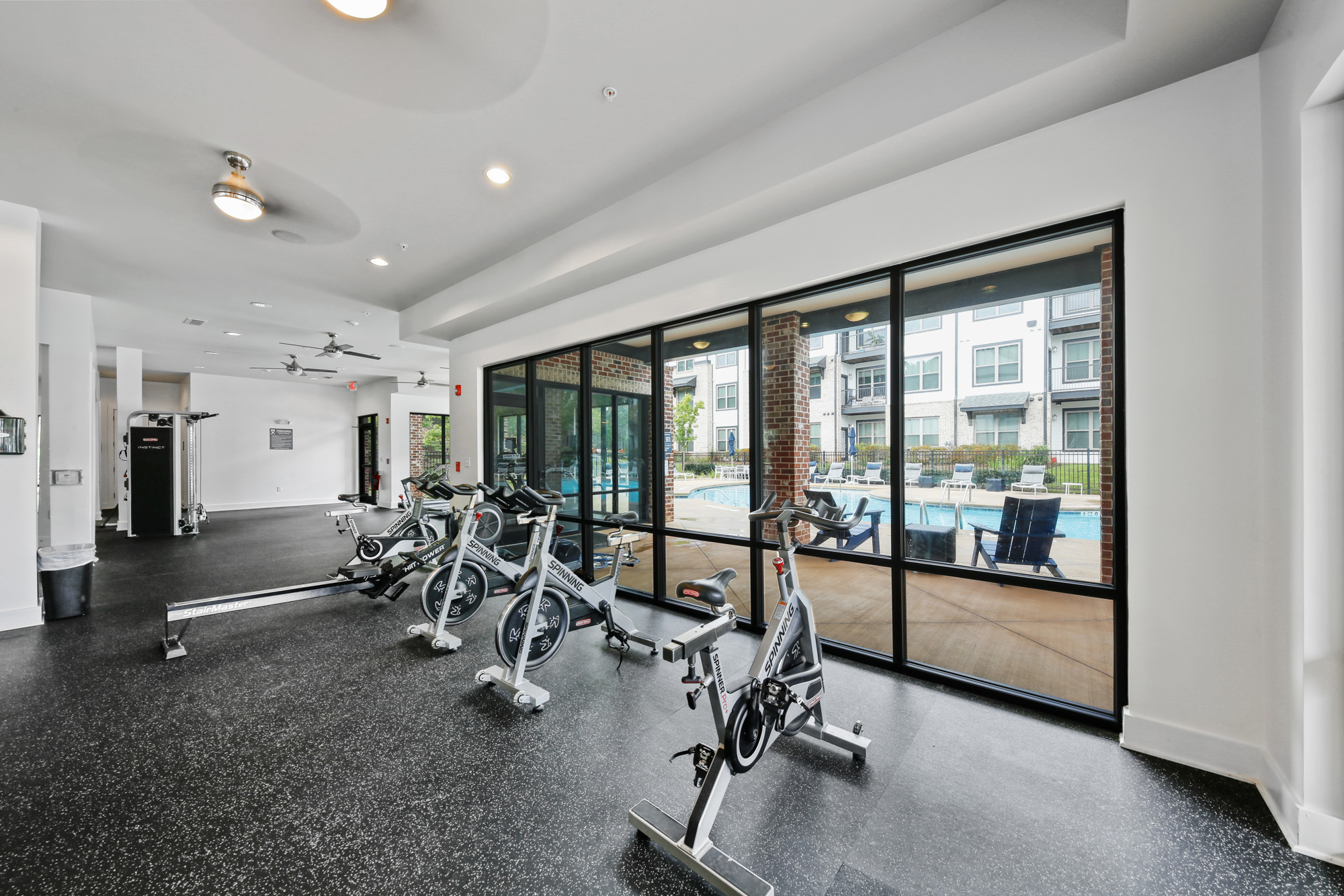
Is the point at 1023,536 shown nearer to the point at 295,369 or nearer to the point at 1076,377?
the point at 1076,377

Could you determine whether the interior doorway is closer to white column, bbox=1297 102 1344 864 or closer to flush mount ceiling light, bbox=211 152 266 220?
flush mount ceiling light, bbox=211 152 266 220

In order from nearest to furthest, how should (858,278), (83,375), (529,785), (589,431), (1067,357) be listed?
1. (529,785)
2. (1067,357)
3. (858,278)
4. (589,431)
5. (83,375)

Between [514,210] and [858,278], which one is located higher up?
[514,210]

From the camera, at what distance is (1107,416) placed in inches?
96.5

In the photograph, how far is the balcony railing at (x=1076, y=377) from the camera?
8.16 feet

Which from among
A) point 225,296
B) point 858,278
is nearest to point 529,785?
point 858,278

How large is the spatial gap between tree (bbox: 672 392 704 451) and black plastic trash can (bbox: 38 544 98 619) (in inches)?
192

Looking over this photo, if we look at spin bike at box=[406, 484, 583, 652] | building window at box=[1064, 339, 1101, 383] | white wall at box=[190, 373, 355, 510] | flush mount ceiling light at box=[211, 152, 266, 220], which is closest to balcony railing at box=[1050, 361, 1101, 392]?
building window at box=[1064, 339, 1101, 383]

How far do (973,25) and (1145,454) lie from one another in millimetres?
2007

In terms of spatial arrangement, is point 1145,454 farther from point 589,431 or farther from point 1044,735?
point 589,431

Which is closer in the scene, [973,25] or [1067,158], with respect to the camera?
[973,25]

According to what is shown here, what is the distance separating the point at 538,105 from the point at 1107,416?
3.30 m

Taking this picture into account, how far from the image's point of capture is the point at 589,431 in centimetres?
490

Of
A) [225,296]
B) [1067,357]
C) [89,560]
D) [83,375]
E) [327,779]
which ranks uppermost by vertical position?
[225,296]
